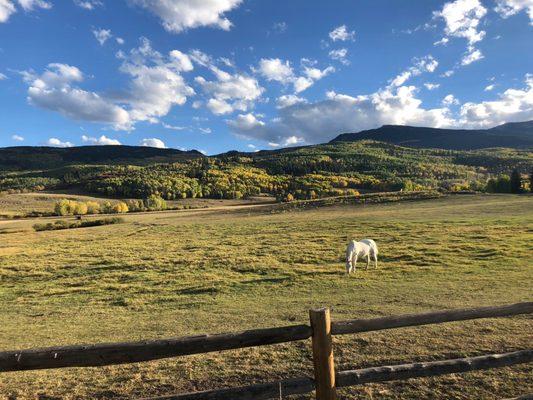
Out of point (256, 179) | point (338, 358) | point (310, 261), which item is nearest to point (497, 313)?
point (338, 358)

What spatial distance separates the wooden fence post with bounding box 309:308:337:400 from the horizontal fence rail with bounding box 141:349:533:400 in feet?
0.49

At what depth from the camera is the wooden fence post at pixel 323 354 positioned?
202 inches

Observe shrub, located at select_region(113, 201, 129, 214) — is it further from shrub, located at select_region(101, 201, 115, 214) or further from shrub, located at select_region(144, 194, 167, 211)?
shrub, located at select_region(144, 194, 167, 211)

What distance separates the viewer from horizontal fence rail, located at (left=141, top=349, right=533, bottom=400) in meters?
5.08

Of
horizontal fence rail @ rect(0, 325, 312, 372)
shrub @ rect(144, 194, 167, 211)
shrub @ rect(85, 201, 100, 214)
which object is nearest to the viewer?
horizontal fence rail @ rect(0, 325, 312, 372)

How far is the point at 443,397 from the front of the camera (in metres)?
7.00

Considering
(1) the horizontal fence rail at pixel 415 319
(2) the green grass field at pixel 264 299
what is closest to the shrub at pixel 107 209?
(2) the green grass field at pixel 264 299

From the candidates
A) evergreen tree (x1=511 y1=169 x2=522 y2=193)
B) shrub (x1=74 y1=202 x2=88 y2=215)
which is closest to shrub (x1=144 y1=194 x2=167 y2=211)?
shrub (x1=74 y1=202 x2=88 y2=215)

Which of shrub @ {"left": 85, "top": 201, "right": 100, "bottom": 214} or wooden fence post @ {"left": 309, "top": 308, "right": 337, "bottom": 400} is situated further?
shrub @ {"left": 85, "top": 201, "right": 100, "bottom": 214}

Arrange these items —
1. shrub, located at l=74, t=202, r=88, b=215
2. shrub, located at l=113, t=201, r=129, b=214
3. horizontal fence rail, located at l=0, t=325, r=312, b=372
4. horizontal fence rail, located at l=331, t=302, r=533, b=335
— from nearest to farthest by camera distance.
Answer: horizontal fence rail, located at l=0, t=325, r=312, b=372 < horizontal fence rail, located at l=331, t=302, r=533, b=335 < shrub, located at l=74, t=202, r=88, b=215 < shrub, located at l=113, t=201, r=129, b=214

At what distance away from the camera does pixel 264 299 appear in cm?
1614

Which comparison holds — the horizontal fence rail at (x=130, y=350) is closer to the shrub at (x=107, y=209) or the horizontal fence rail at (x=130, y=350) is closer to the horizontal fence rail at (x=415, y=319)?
the horizontal fence rail at (x=415, y=319)

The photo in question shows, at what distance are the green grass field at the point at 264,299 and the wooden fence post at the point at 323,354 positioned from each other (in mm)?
2374

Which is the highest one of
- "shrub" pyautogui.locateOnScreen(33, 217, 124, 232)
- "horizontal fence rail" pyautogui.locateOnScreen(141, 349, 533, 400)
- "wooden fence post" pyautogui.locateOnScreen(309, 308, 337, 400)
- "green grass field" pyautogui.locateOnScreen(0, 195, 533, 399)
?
"wooden fence post" pyautogui.locateOnScreen(309, 308, 337, 400)
